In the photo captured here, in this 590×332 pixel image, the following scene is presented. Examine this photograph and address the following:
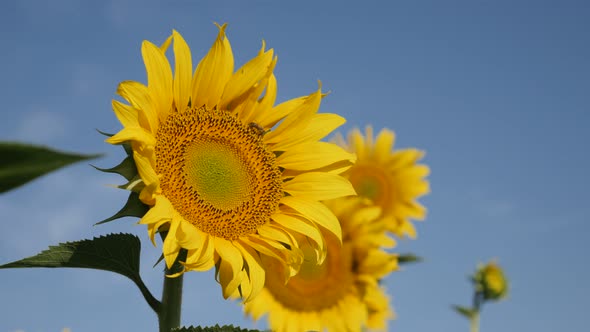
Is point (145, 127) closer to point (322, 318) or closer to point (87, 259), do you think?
point (87, 259)

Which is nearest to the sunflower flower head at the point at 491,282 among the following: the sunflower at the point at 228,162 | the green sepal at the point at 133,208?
the sunflower at the point at 228,162

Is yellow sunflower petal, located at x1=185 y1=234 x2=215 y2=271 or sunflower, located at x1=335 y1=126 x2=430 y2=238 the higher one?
sunflower, located at x1=335 y1=126 x2=430 y2=238

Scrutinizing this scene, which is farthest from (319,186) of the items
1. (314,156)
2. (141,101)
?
(141,101)

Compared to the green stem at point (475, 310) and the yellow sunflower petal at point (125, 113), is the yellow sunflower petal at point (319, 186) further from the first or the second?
the green stem at point (475, 310)

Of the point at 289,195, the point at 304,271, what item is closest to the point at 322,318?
the point at 304,271

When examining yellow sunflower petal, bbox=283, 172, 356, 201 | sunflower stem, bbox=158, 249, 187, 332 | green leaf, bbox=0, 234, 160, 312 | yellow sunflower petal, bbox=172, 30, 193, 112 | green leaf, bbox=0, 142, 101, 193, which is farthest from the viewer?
yellow sunflower petal, bbox=283, 172, 356, 201

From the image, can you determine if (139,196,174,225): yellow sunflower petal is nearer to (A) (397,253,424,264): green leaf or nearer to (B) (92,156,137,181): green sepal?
(B) (92,156,137,181): green sepal

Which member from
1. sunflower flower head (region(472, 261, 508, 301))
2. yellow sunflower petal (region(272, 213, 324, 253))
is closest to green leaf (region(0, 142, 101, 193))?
yellow sunflower petal (region(272, 213, 324, 253))

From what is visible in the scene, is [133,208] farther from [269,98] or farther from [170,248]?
[269,98]
